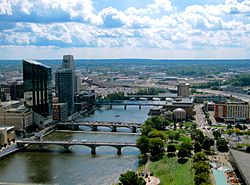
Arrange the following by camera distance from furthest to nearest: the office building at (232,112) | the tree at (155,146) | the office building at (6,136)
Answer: the office building at (232,112) → the office building at (6,136) → the tree at (155,146)

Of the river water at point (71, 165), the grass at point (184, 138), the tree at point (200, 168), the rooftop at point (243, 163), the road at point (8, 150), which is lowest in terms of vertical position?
the river water at point (71, 165)

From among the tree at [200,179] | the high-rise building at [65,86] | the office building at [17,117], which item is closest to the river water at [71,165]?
the office building at [17,117]

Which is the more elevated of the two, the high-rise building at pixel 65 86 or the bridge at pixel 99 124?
the high-rise building at pixel 65 86

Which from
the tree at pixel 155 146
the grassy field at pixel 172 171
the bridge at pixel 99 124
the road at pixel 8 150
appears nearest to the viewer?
the grassy field at pixel 172 171

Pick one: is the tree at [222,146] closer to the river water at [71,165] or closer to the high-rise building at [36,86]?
the river water at [71,165]

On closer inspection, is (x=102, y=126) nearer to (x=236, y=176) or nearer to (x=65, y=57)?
(x=65, y=57)

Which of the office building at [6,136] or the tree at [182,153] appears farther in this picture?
the office building at [6,136]

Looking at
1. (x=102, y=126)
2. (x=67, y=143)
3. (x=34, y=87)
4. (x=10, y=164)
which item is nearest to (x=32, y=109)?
(x=34, y=87)
